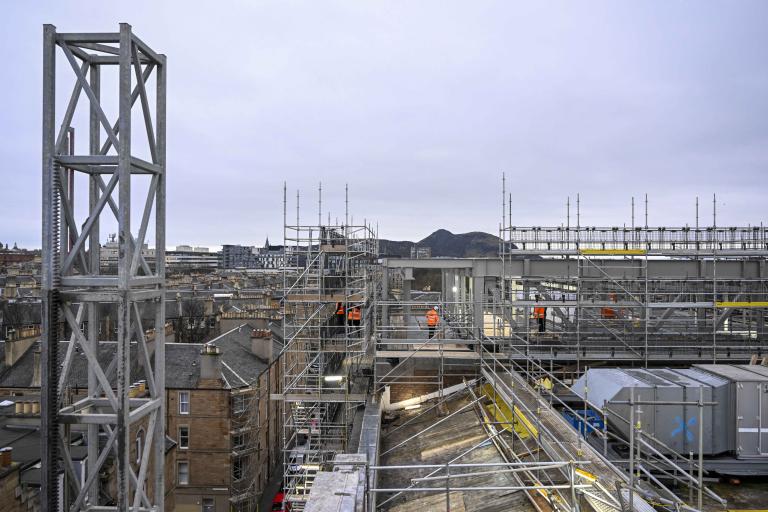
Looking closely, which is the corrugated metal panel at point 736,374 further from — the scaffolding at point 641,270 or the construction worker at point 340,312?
the construction worker at point 340,312

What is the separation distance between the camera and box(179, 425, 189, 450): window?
22797 mm

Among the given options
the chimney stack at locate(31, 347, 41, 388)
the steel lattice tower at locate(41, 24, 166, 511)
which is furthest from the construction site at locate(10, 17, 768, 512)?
the chimney stack at locate(31, 347, 41, 388)

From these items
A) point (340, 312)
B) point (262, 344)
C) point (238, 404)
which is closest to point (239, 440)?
point (238, 404)

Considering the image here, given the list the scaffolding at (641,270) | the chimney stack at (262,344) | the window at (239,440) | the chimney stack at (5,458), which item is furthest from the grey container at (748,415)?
the chimney stack at (262,344)

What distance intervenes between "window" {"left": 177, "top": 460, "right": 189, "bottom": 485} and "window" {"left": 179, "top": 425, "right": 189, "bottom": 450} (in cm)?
68

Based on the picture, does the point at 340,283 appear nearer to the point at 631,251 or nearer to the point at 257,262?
the point at 631,251

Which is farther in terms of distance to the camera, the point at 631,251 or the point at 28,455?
the point at 631,251

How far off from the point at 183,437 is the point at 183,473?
1.65 m

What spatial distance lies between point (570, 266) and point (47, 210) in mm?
17383

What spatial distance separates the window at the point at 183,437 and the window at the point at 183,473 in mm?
683

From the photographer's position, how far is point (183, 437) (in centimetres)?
2297

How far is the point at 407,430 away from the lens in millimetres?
12453

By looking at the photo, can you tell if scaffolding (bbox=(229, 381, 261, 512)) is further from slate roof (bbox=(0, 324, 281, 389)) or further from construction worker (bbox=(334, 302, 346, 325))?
construction worker (bbox=(334, 302, 346, 325))

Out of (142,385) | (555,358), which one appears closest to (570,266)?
(555,358)
